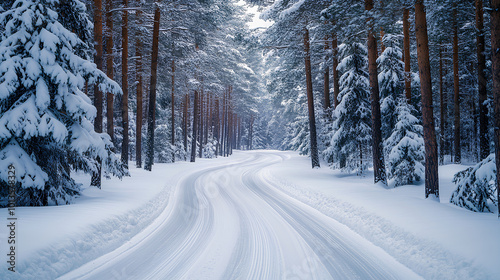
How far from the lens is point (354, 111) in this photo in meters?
13.7

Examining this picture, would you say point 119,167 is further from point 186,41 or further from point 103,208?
point 186,41

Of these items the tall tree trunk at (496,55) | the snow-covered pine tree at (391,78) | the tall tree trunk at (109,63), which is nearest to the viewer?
the tall tree trunk at (496,55)

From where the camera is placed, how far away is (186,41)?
19391 millimetres

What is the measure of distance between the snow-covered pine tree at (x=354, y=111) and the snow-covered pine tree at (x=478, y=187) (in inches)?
262

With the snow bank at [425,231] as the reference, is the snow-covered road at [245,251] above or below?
below

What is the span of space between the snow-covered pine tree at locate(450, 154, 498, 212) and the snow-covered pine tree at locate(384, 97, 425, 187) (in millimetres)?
3626

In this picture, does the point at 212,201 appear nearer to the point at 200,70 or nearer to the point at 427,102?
the point at 427,102

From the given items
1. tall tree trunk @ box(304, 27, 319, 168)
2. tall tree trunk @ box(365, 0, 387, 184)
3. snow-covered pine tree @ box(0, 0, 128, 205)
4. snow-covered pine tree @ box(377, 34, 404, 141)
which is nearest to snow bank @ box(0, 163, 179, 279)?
snow-covered pine tree @ box(0, 0, 128, 205)

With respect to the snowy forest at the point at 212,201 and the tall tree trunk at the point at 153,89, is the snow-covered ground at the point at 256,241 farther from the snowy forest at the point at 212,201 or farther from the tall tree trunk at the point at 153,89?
the tall tree trunk at the point at 153,89

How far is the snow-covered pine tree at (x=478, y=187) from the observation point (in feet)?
20.4

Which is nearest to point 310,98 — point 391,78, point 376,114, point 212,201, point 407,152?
point 391,78

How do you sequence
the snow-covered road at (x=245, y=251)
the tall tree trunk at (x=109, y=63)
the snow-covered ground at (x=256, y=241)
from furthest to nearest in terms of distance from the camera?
the tall tree trunk at (x=109, y=63)
the snow-covered road at (x=245, y=251)
the snow-covered ground at (x=256, y=241)

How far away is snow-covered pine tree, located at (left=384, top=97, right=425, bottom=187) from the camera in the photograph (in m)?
10.7

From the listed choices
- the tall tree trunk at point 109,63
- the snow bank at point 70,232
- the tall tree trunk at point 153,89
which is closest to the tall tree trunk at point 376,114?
the snow bank at point 70,232
